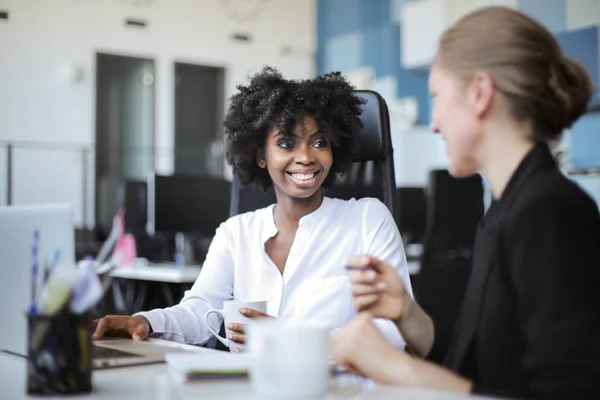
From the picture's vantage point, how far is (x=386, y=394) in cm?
95

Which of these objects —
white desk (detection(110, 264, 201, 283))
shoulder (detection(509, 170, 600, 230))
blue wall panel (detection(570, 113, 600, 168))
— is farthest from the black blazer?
blue wall panel (detection(570, 113, 600, 168))

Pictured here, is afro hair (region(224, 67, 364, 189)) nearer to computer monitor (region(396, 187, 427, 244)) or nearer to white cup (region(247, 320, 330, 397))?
white cup (region(247, 320, 330, 397))

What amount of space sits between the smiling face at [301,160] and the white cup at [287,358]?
1.06m

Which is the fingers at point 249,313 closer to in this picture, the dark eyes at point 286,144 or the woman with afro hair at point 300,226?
the woman with afro hair at point 300,226

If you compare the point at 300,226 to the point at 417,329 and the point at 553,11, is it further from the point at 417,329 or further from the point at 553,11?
the point at 553,11

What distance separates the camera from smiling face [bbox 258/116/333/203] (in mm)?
1961

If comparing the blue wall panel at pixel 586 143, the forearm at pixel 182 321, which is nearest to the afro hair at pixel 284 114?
the forearm at pixel 182 321

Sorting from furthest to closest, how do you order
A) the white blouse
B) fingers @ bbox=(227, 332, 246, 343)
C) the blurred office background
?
the blurred office background, the white blouse, fingers @ bbox=(227, 332, 246, 343)

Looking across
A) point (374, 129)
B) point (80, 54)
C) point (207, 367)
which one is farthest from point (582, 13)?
point (207, 367)

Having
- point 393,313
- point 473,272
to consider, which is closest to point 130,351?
point 393,313

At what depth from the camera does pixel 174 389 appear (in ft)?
3.27

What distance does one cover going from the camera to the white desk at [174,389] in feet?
3.09

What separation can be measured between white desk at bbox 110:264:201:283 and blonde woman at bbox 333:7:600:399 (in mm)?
2409

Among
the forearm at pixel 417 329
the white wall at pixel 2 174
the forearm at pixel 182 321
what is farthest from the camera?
the white wall at pixel 2 174
